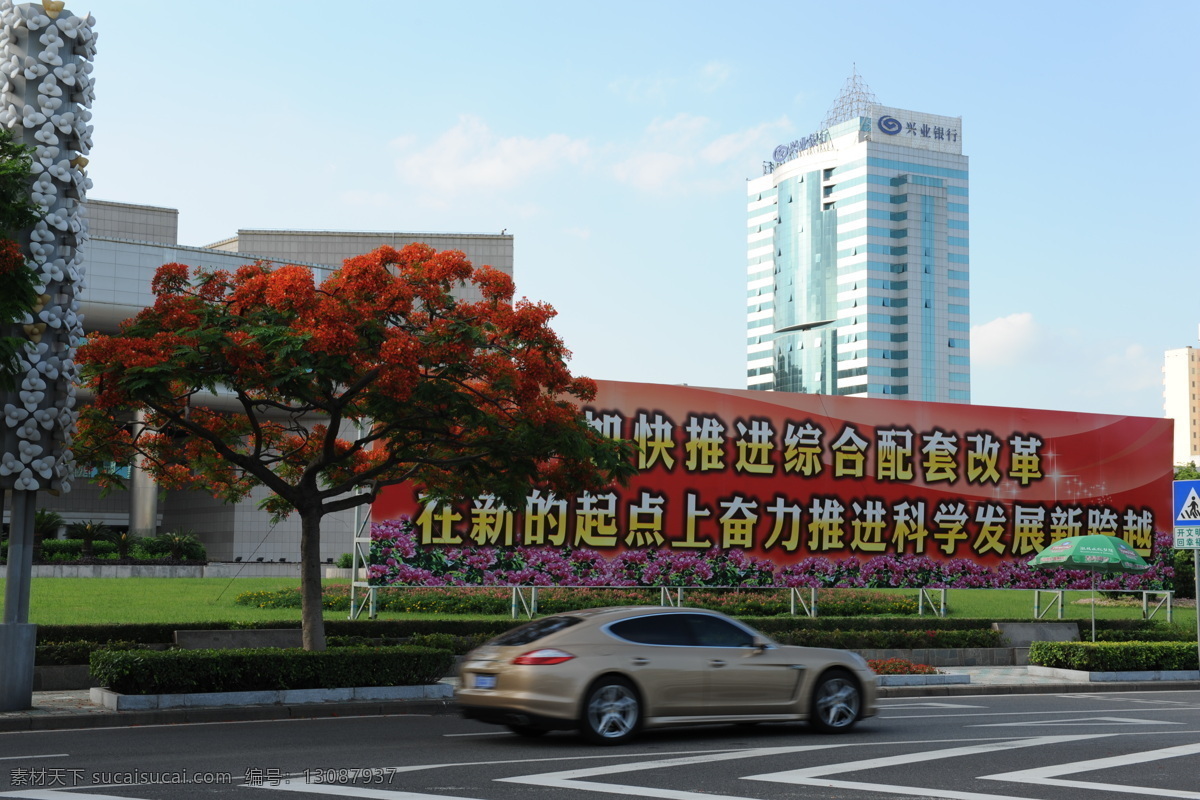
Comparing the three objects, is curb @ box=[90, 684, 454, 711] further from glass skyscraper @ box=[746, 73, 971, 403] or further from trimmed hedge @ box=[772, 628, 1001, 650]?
glass skyscraper @ box=[746, 73, 971, 403]

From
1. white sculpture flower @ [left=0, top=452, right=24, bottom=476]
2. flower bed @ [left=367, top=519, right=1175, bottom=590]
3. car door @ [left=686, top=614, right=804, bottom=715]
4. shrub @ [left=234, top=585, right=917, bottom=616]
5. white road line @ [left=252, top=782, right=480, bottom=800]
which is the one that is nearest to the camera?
white road line @ [left=252, top=782, right=480, bottom=800]

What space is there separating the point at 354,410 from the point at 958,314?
482ft

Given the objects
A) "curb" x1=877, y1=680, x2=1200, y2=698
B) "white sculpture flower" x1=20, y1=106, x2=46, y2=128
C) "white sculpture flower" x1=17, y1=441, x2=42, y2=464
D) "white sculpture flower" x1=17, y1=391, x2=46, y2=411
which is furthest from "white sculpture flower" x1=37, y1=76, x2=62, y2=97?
"curb" x1=877, y1=680, x2=1200, y2=698

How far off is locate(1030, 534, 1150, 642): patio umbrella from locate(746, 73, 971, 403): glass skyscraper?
12873 cm

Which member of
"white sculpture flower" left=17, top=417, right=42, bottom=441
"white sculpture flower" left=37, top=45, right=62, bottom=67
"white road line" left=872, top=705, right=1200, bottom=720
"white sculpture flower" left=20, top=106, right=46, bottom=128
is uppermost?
"white sculpture flower" left=37, top=45, right=62, bottom=67

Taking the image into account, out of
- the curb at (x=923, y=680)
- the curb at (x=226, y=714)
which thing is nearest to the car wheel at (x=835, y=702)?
the curb at (x=226, y=714)

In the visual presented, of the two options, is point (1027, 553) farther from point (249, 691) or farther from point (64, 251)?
point (64, 251)

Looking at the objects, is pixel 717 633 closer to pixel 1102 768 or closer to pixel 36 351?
pixel 1102 768

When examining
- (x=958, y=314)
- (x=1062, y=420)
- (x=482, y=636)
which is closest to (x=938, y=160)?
(x=958, y=314)

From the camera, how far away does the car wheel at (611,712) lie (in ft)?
39.3

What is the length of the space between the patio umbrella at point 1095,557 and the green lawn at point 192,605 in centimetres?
246

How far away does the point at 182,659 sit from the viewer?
49.3 ft

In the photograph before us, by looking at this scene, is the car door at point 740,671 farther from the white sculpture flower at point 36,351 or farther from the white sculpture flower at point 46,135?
the white sculpture flower at point 46,135

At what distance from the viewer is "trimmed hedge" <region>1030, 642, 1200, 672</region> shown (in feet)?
73.2
